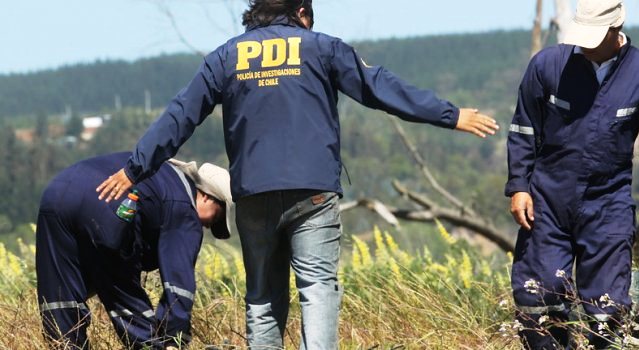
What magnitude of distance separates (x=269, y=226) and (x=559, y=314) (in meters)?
1.34

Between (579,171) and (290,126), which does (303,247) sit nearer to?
(290,126)

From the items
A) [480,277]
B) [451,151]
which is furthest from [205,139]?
[480,277]

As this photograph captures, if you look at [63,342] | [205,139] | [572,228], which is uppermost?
[572,228]

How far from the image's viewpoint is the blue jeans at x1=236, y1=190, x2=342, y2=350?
4914 millimetres

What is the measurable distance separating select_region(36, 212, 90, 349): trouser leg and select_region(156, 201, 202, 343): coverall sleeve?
43cm

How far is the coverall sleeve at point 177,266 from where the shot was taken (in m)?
5.33

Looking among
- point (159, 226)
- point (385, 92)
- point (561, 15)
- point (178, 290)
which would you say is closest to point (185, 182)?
point (159, 226)

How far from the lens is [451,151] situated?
499 feet

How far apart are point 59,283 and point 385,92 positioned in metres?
1.74

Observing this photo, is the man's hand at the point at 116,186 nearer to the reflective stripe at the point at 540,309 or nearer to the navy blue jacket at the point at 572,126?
the navy blue jacket at the point at 572,126

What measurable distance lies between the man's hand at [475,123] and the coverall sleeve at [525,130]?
21.9 inches

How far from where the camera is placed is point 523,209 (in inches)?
211

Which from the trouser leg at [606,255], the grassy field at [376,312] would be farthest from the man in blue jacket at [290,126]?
the trouser leg at [606,255]

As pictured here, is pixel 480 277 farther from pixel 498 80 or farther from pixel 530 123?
pixel 498 80
